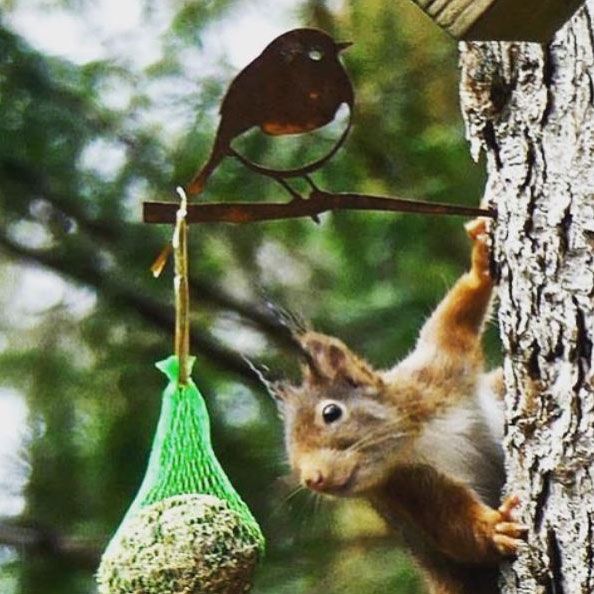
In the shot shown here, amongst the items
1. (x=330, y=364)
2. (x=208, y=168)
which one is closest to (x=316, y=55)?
(x=208, y=168)

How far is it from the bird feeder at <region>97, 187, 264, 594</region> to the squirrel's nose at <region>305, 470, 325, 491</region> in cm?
16

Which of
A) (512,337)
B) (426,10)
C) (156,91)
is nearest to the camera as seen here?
(426,10)

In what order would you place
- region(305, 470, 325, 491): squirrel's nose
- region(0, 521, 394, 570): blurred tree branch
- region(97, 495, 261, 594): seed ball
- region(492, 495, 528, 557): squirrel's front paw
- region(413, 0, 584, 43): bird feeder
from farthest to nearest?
region(0, 521, 394, 570): blurred tree branch → region(305, 470, 325, 491): squirrel's nose → region(492, 495, 528, 557): squirrel's front paw → region(97, 495, 261, 594): seed ball → region(413, 0, 584, 43): bird feeder

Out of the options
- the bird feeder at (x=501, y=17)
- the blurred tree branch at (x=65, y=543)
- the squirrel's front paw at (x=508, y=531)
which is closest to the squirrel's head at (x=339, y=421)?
the squirrel's front paw at (x=508, y=531)

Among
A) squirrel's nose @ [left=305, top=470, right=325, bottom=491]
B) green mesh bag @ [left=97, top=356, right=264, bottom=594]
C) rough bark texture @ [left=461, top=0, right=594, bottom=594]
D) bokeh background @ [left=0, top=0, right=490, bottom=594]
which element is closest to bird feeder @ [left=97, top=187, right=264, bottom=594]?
green mesh bag @ [left=97, top=356, right=264, bottom=594]

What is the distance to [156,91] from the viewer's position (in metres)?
2.46

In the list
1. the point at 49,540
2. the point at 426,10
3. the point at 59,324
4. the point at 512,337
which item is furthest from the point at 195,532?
the point at 59,324

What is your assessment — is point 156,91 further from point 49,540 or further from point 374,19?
point 49,540

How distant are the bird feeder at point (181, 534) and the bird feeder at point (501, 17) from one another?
29 cm

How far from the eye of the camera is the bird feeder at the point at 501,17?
1.13m

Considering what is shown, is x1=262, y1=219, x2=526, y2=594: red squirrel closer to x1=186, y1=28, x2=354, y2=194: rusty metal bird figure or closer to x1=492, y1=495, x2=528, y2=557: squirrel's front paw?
x1=492, y1=495, x2=528, y2=557: squirrel's front paw

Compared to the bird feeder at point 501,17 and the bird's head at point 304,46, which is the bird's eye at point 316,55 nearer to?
the bird's head at point 304,46

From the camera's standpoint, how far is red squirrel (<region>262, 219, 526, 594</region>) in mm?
1520

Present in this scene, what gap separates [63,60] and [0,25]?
111mm
